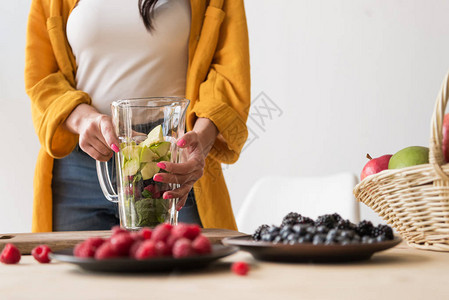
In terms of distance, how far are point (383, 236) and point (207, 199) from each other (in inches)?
24.3

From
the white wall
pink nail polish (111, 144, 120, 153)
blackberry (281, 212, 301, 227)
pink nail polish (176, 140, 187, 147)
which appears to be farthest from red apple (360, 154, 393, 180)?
the white wall

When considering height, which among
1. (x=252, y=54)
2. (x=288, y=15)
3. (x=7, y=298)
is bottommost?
(x=7, y=298)

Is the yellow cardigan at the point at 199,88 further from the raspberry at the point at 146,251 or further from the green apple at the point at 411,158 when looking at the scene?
the raspberry at the point at 146,251

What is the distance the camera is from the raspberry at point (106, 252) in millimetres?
480

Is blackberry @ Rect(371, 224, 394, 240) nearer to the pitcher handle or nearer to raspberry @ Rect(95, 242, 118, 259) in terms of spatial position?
raspberry @ Rect(95, 242, 118, 259)

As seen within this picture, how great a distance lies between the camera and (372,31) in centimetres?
245

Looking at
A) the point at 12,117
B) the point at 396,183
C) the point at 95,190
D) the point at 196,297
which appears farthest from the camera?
the point at 12,117

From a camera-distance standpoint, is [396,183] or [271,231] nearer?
[271,231]

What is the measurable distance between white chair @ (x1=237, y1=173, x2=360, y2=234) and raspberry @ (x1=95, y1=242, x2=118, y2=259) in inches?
46.5

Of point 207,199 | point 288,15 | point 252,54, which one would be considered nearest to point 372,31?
point 288,15

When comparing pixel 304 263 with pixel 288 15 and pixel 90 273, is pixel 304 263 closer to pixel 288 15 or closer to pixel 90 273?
pixel 90 273

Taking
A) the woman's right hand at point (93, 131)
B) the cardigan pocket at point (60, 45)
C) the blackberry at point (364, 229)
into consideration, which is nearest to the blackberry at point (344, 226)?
the blackberry at point (364, 229)

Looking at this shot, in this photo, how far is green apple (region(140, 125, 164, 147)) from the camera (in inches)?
32.8

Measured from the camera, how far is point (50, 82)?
1.18m
